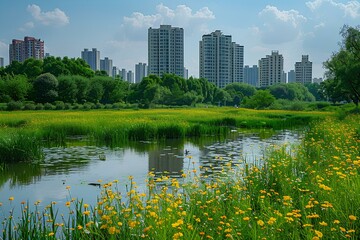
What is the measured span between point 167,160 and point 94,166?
140 inches

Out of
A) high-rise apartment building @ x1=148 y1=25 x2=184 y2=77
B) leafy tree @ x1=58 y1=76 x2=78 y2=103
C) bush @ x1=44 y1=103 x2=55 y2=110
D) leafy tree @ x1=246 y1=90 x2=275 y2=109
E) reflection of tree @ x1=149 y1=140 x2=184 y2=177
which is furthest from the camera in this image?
high-rise apartment building @ x1=148 y1=25 x2=184 y2=77

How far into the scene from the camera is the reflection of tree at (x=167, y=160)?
16933mm

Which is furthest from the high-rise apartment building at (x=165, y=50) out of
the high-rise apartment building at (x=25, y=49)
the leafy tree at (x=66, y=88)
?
the leafy tree at (x=66, y=88)

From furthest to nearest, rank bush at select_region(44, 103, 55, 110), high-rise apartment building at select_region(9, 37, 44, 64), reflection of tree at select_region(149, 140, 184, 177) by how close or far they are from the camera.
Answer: high-rise apartment building at select_region(9, 37, 44, 64), bush at select_region(44, 103, 55, 110), reflection of tree at select_region(149, 140, 184, 177)

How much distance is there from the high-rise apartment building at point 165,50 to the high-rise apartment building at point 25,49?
45.2 metres

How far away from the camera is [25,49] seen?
536ft

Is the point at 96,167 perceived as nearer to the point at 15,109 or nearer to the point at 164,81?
the point at 15,109

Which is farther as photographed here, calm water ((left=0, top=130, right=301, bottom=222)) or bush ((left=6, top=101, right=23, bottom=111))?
bush ((left=6, top=101, right=23, bottom=111))

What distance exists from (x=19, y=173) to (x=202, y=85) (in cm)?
11039

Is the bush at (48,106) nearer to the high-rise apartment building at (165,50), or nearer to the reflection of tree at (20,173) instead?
the reflection of tree at (20,173)

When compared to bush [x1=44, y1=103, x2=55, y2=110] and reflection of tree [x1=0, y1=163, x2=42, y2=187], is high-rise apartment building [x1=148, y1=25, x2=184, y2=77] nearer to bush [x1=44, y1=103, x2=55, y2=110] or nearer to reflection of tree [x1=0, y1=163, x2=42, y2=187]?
bush [x1=44, y1=103, x2=55, y2=110]

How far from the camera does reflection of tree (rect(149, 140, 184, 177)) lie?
667 inches

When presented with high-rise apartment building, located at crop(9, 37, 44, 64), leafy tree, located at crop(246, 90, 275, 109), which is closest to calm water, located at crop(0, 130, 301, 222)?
leafy tree, located at crop(246, 90, 275, 109)

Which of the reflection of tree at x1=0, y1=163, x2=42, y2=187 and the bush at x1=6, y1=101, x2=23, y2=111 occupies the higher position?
the bush at x1=6, y1=101, x2=23, y2=111
